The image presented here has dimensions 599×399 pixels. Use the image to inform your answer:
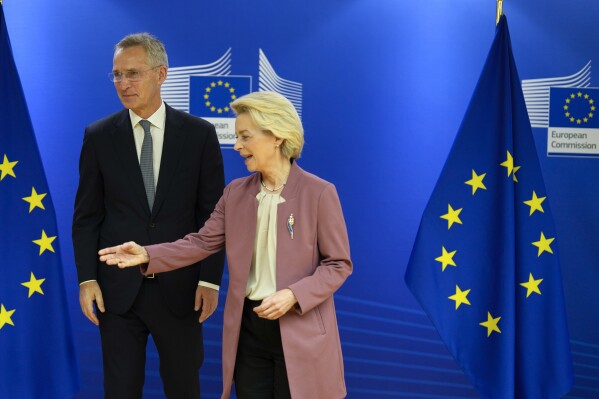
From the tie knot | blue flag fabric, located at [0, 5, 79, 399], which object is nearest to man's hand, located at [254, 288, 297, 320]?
the tie knot

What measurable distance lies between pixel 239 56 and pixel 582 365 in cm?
260

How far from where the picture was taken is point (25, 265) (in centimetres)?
336

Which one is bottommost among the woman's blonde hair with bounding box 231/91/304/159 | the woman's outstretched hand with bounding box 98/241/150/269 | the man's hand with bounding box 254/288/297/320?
the man's hand with bounding box 254/288/297/320

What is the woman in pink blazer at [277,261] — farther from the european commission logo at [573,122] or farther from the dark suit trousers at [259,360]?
the european commission logo at [573,122]

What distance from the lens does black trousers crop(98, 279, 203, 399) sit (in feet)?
10.5

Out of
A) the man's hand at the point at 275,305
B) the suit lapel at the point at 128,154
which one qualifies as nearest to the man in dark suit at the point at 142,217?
the suit lapel at the point at 128,154

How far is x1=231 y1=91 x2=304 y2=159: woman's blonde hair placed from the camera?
259 cm

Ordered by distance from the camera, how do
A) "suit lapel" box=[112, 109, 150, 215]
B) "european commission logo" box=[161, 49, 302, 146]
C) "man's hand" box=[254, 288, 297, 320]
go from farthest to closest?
"european commission logo" box=[161, 49, 302, 146]
"suit lapel" box=[112, 109, 150, 215]
"man's hand" box=[254, 288, 297, 320]

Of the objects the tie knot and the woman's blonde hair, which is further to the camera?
the tie knot

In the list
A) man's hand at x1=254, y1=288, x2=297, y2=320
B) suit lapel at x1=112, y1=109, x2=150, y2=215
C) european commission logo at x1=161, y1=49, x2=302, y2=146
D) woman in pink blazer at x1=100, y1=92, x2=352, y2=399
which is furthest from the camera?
european commission logo at x1=161, y1=49, x2=302, y2=146

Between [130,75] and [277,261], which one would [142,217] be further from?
[277,261]

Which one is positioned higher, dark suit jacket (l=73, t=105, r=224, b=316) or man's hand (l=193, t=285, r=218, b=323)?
dark suit jacket (l=73, t=105, r=224, b=316)

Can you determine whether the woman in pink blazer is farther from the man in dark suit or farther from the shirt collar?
the shirt collar

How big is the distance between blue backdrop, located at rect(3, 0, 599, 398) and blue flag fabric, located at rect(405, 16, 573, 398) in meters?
0.93
